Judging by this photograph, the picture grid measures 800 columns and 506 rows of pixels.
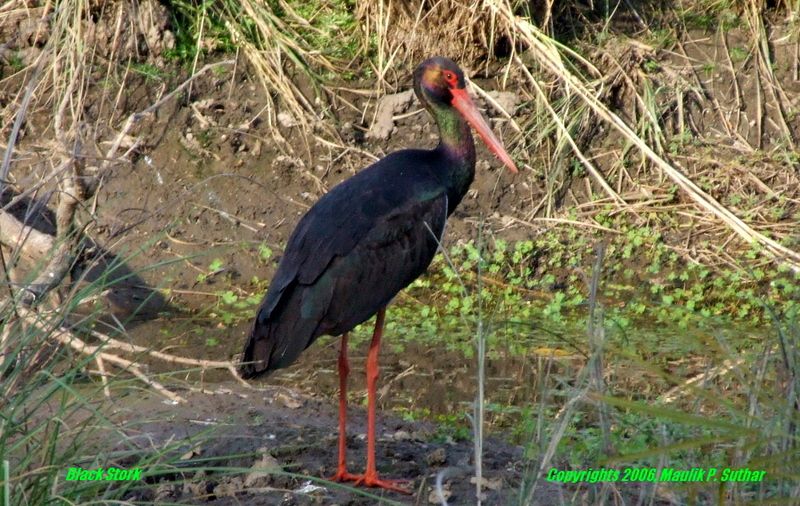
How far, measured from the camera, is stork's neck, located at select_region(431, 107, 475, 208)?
431cm

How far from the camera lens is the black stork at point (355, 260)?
12.1 feet

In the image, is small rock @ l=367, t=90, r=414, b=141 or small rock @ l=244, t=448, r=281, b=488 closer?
small rock @ l=244, t=448, r=281, b=488

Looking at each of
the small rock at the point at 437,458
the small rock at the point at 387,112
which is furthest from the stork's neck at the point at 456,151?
the small rock at the point at 387,112

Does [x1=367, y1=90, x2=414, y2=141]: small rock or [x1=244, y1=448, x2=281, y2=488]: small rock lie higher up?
[x1=367, y1=90, x2=414, y2=141]: small rock

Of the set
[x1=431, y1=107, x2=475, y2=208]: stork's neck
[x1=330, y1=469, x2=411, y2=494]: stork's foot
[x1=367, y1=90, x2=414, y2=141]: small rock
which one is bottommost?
[x1=330, y1=469, x2=411, y2=494]: stork's foot

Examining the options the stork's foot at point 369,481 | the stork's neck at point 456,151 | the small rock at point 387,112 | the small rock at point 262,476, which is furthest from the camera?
the small rock at point 387,112

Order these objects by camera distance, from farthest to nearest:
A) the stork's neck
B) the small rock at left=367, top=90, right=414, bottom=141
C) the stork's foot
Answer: the small rock at left=367, top=90, right=414, bottom=141 → the stork's neck → the stork's foot

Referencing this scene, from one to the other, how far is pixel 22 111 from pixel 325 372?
9.65ft

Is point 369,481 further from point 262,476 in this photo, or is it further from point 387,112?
point 387,112

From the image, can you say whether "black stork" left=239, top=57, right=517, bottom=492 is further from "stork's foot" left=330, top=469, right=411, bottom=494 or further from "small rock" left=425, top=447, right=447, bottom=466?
"small rock" left=425, top=447, right=447, bottom=466

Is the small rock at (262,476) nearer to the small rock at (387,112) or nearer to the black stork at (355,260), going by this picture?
the black stork at (355,260)

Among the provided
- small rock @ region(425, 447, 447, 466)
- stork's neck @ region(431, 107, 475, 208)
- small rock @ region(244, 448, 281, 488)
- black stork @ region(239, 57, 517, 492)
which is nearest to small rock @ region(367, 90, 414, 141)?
stork's neck @ region(431, 107, 475, 208)

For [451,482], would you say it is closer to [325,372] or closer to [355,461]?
[355,461]

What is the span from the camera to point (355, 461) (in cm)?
392
